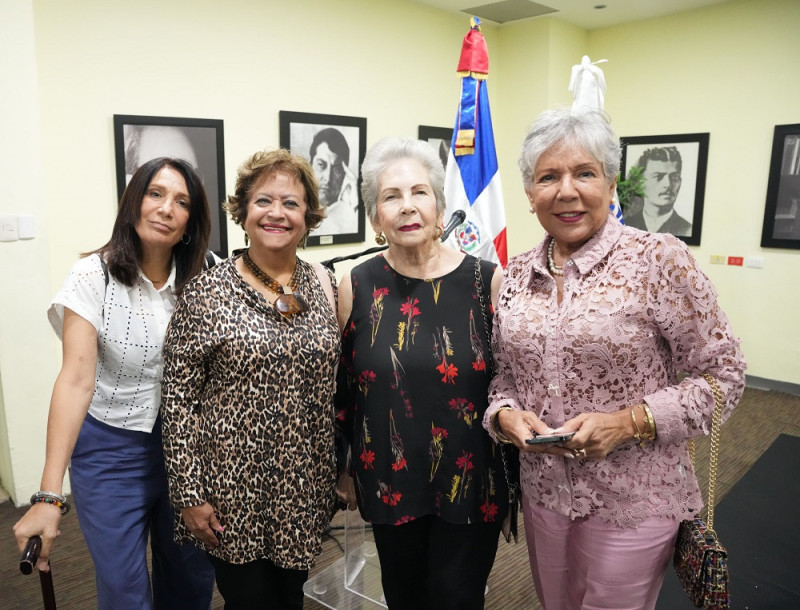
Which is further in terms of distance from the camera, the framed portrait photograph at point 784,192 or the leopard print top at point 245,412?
the framed portrait photograph at point 784,192

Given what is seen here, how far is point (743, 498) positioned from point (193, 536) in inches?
122

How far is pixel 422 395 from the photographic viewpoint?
1.55m

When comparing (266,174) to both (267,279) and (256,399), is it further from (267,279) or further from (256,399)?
(256,399)

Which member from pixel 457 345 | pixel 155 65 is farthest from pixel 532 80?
pixel 457 345

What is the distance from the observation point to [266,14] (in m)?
3.89

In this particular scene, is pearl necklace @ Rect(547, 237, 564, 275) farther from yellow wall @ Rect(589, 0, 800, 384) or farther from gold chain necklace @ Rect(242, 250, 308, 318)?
yellow wall @ Rect(589, 0, 800, 384)

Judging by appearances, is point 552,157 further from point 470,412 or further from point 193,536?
point 193,536

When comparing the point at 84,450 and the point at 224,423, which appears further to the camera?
the point at 84,450

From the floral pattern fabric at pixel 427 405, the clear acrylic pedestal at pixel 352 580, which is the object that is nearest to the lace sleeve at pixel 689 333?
the floral pattern fabric at pixel 427 405

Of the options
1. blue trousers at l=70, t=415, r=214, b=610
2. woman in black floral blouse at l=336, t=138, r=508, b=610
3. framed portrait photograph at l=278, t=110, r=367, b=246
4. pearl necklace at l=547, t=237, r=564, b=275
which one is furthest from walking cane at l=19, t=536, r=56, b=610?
framed portrait photograph at l=278, t=110, r=367, b=246

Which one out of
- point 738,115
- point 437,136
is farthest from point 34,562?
point 738,115

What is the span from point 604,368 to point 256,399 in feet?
2.66

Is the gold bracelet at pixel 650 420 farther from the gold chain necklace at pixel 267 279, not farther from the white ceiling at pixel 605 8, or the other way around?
the white ceiling at pixel 605 8

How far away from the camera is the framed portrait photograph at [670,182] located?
17.7 feet
